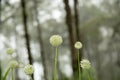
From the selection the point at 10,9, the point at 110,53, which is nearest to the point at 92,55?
the point at 110,53

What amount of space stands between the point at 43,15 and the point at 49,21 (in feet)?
6.86

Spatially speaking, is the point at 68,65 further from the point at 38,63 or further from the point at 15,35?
the point at 15,35

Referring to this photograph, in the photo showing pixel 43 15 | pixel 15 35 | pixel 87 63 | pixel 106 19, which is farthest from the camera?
pixel 15 35

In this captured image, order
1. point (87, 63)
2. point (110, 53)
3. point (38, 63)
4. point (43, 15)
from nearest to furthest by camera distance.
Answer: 1. point (87, 63)
2. point (43, 15)
3. point (38, 63)
4. point (110, 53)

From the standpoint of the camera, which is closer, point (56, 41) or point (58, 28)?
point (56, 41)

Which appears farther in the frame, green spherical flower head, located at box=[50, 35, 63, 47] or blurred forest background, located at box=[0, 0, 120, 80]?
blurred forest background, located at box=[0, 0, 120, 80]

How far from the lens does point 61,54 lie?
2172 cm

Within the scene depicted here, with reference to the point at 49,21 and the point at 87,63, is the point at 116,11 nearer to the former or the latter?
the point at 49,21

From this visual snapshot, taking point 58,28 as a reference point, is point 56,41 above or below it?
below

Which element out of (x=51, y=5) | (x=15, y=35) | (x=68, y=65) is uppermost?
(x=51, y=5)

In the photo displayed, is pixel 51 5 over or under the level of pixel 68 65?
over

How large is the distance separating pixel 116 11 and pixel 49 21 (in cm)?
333

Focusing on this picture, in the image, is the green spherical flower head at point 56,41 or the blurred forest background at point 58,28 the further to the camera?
the blurred forest background at point 58,28

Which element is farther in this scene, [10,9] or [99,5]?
[99,5]
